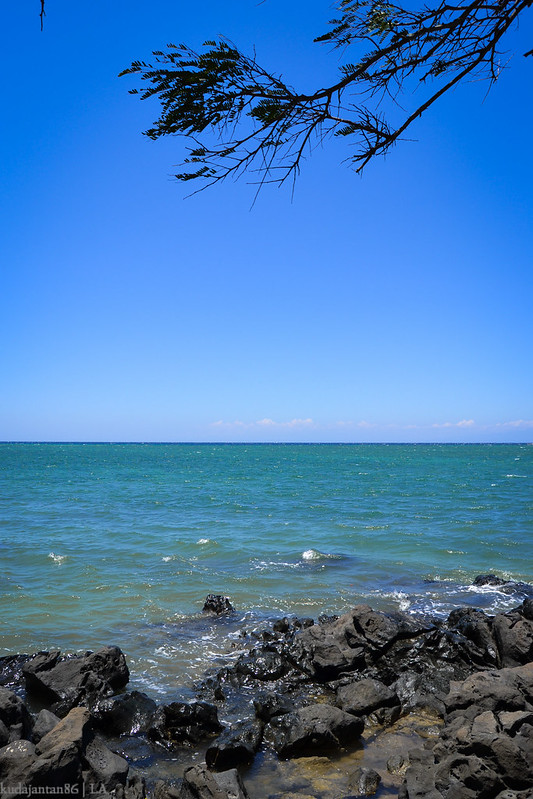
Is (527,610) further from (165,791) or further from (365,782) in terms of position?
(165,791)

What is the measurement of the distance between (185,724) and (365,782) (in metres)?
2.47

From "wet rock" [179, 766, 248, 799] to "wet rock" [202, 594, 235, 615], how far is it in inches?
274

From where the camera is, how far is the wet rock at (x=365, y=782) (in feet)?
18.3

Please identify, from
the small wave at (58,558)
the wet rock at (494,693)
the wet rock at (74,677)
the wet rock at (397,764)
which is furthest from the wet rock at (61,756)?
the small wave at (58,558)

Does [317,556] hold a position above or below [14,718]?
below

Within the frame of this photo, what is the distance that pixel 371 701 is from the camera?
7418 millimetres

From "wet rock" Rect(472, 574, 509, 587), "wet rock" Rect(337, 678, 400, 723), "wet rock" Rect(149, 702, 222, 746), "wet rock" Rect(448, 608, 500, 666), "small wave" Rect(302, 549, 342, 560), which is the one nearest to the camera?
"wet rock" Rect(149, 702, 222, 746)

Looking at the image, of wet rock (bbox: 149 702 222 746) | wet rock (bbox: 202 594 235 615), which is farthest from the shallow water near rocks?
wet rock (bbox: 202 594 235 615)

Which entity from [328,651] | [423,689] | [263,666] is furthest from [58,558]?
[423,689]

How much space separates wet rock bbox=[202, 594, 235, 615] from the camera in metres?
12.2

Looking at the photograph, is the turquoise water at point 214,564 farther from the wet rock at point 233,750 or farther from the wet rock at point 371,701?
the wet rock at point 371,701

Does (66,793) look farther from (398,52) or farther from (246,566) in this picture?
(246,566)

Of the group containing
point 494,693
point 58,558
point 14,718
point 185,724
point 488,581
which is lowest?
point 488,581

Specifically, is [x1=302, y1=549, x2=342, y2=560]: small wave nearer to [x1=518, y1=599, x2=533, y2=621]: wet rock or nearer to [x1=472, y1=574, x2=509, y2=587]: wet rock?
[x1=472, y1=574, x2=509, y2=587]: wet rock
